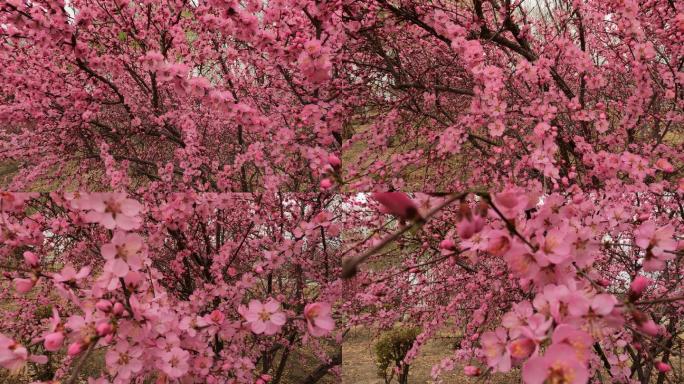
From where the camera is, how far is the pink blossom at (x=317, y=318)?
1255 mm

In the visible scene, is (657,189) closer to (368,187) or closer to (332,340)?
(368,187)

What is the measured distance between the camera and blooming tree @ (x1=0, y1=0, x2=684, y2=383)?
1165 mm

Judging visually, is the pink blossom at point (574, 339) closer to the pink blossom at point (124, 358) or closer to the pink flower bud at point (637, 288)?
the pink flower bud at point (637, 288)

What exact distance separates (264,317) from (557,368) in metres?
0.93

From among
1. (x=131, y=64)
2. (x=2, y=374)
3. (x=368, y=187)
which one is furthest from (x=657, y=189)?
(x=2, y=374)

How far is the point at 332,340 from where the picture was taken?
337cm

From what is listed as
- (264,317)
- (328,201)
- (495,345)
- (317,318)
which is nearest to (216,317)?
(264,317)

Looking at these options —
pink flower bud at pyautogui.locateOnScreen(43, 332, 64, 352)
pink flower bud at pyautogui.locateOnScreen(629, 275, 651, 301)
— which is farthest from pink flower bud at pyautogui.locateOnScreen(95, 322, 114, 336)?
pink flower bud at pyautogui.locateOnScreen(629, 275, 651, 301)

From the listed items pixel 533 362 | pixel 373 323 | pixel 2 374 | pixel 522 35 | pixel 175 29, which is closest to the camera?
pixel 533 362

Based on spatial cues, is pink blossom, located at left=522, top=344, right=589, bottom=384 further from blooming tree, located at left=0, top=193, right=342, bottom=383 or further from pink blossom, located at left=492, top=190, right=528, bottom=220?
blooming tree, located at left=0, top=193, right=342, bottom=383

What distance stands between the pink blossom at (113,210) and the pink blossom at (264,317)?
17.6 inches

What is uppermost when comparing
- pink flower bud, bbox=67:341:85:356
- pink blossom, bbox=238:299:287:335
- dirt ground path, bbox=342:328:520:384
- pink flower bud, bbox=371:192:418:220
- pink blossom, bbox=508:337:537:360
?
dirt ground path, bbox=342:328:520:384

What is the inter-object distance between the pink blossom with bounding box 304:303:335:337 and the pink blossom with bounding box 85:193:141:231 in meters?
0.45

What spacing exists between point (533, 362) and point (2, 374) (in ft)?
14.8
